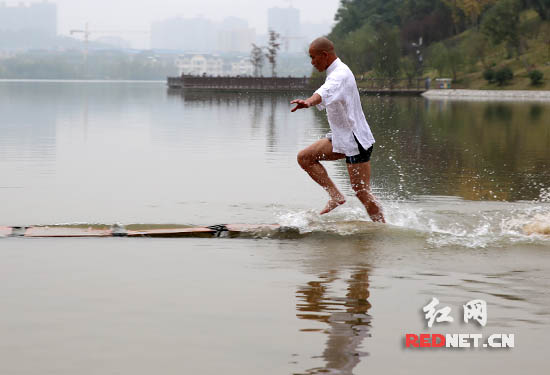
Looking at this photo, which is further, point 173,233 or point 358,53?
point 358,53

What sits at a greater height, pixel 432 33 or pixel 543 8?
pixel 543 8

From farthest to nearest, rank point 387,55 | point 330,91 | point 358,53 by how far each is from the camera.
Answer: point 358,53
point 387,55
point 330,91

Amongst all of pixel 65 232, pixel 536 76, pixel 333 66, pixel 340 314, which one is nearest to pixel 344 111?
pixel 333 66

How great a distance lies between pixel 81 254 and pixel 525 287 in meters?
3.52

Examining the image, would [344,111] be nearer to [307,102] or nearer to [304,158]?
[304,158]

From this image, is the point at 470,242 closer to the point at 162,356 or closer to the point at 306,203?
the point at 306,203

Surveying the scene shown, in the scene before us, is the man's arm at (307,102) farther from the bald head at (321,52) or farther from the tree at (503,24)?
the tree at (503,24)

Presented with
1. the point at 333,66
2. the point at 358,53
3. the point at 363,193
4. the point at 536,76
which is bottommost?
the point at 363,193

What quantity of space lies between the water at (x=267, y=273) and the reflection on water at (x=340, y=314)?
2 cm

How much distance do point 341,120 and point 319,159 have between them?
0.52 metres

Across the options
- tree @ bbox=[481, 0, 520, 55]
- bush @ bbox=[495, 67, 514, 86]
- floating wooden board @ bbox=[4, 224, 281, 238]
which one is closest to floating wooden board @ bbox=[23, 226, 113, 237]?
floating wooden board @ bbox=[4, 224, 281, 238]

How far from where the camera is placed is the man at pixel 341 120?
808cm

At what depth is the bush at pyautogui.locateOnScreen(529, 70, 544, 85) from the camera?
258 feet

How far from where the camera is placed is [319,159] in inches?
338
